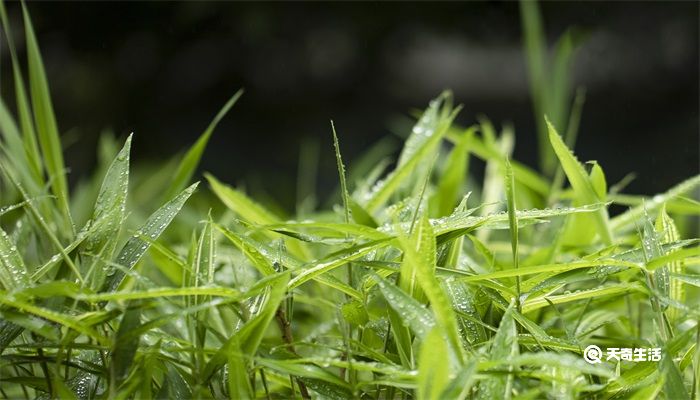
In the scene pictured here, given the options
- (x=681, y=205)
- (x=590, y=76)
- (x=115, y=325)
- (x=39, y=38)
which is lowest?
(x=115, y=325)

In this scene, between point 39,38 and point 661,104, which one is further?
point 661,104

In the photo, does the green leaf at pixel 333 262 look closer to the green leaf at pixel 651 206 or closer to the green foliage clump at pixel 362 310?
the green foliage clump at pixel 362 310

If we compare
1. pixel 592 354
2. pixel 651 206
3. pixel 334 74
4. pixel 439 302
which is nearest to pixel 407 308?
pixel 439 302

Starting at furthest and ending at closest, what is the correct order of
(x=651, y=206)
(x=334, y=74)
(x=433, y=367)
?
(x=334, y=74), (x=651, y=206), (x=433, y=367)

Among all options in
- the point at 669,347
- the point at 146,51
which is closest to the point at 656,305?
the point at 669,347

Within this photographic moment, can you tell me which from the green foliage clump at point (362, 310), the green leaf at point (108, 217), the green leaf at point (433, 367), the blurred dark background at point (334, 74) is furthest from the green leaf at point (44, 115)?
the blurred dark background at point (334, 74)

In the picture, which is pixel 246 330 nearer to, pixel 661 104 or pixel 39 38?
pixel 39 38

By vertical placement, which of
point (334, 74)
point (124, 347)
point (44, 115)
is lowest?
point (124, 347)

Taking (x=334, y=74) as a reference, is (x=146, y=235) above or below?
below

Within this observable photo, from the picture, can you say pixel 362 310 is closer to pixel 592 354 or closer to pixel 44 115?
pixel 592 354
